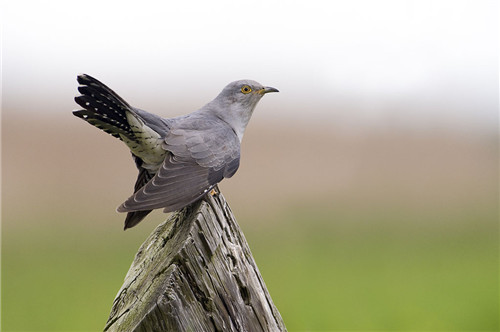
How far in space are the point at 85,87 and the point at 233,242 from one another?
1214mm

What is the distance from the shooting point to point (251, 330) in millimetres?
1658

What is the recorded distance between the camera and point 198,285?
4.91 ft

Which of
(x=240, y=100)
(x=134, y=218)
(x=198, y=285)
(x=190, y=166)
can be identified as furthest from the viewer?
(x=240, y=100)

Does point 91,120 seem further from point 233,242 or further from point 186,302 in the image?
point 186,302

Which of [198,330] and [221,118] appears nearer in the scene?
[198,330]

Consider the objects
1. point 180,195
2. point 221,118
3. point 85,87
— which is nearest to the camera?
point 180,195

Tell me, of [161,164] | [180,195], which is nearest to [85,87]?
[161,164]

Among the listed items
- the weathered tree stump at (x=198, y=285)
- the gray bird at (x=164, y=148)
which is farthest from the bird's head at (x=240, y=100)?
the weathered tree stump at (x=198, y=285)

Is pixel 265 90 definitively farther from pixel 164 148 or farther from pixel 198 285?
pixel 198 285

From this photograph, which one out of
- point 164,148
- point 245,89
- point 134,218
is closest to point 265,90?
point 245,89

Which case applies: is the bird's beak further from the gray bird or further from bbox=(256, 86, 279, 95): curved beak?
the gray bird

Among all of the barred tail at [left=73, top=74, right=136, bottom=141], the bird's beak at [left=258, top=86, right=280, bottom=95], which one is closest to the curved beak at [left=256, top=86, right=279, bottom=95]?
the bird's beak at [left=258, top=86, right=280, bottom=95]

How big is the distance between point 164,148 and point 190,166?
0.20 meters

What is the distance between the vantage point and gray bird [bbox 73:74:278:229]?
231 centimetres
